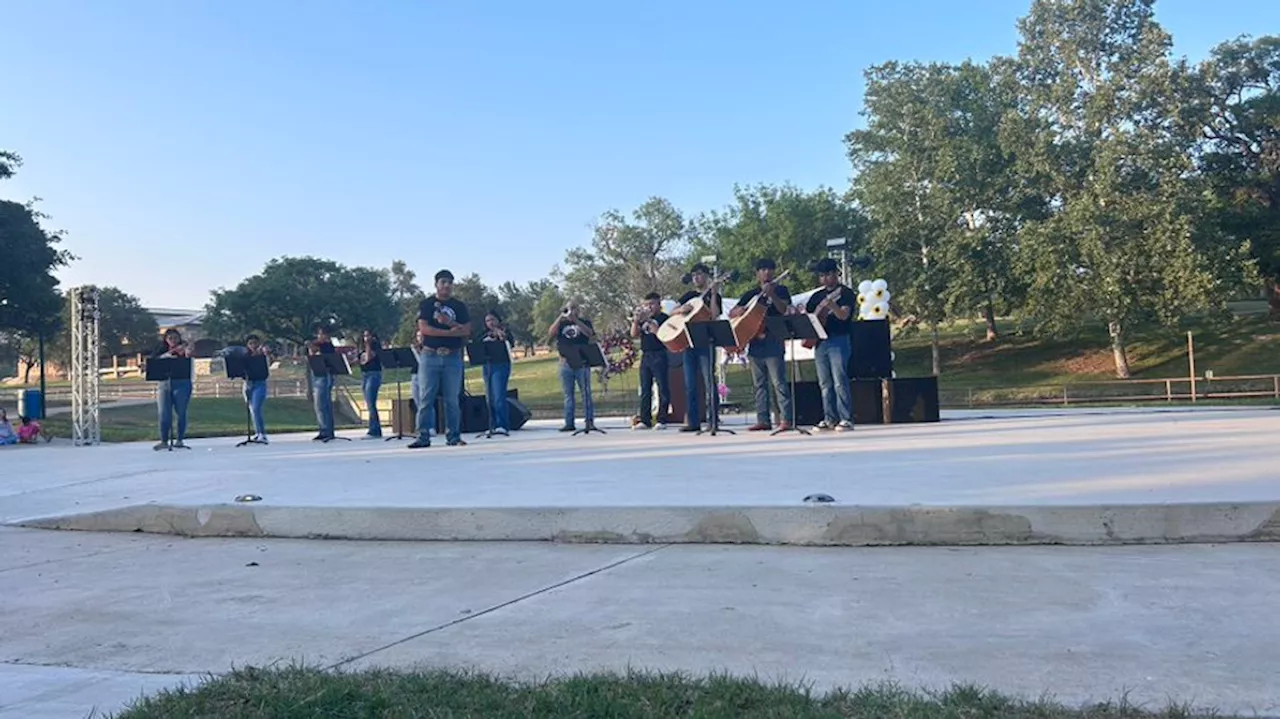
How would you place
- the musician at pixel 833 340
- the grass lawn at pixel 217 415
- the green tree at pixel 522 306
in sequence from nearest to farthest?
the musician at pixel 833 340 → the grass lawn at pixel 217 415 → the green tree at pixel 522 306

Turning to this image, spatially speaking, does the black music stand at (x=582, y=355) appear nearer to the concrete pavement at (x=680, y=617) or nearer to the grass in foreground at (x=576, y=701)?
the concrete pavement at (x=680, y=617)

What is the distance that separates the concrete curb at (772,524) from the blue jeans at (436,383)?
15.3 feet

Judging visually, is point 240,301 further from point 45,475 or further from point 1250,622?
point 1250,622

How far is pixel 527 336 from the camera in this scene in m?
92.3

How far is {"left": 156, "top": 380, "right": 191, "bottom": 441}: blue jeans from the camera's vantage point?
13.1 metres

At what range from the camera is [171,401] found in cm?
1325

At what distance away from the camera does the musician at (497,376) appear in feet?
42.8

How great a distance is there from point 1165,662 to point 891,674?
0.93 m

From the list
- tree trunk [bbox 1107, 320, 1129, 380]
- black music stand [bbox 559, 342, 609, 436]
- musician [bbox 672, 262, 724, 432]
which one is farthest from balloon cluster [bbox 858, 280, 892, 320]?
tree trunk [bbox 1107, 320, 1129, 380]

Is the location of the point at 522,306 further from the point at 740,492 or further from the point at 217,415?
the point at 740,492

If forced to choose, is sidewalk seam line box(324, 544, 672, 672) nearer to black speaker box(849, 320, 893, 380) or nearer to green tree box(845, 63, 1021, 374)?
black speaker box(849, 320, 893, 380)

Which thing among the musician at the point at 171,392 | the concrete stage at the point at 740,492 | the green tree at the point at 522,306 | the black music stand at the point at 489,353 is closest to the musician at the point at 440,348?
the concrete stage at the point at 740,492

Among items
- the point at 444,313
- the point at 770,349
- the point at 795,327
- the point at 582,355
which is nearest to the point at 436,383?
the point at 444,313

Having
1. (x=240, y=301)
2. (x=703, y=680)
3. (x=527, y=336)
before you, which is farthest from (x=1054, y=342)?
(x=527, y=336)
